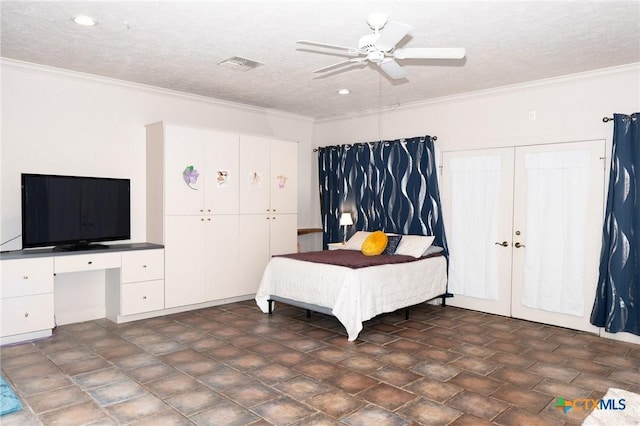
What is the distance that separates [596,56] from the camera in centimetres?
398

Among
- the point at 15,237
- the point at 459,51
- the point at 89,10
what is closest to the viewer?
the point at 459,51

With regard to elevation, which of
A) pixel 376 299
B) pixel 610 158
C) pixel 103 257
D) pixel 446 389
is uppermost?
pixel 610 158

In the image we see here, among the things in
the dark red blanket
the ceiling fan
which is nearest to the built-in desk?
the dark red blanket

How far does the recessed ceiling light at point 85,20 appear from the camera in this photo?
10.6 feet

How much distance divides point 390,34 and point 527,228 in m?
3.14

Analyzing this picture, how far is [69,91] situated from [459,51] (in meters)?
3.94

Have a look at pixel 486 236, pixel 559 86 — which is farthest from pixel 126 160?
pixel 559 86

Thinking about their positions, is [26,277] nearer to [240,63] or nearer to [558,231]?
[240,63]

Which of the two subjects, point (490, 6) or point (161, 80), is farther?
point (161, 80)

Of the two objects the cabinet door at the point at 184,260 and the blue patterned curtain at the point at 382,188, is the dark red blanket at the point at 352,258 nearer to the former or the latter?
the blue patterned curtain at the point at 382,188

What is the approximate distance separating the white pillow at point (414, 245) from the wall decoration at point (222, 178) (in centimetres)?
224

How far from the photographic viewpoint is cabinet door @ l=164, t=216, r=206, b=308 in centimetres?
500

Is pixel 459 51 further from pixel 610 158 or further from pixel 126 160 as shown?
pixel 126 160
